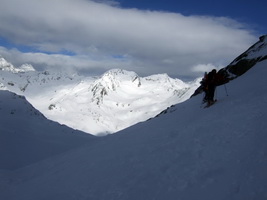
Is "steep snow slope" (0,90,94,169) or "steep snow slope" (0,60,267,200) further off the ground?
"steep snow slope" (0,90,94,169)

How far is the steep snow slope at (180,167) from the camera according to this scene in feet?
28.1

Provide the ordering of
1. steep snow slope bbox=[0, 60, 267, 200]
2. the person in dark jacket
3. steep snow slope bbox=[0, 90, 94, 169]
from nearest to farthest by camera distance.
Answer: steep snow slope bbox=[0, 60, 267, 200], the person in dark jacket, steep snow slope bbox=[0, 90, 94, 169]

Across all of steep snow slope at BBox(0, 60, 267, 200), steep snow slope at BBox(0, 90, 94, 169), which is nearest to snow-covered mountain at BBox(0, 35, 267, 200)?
steep snow slope at BBox(0, 60, 267, 200)

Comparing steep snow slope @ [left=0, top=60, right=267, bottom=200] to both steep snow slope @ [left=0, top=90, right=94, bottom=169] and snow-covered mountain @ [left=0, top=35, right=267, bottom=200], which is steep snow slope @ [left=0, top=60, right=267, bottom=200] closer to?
snow-covered mountain @ [left=0, top=35, right=267, bottom=200]

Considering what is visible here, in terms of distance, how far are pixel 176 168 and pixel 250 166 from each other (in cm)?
287

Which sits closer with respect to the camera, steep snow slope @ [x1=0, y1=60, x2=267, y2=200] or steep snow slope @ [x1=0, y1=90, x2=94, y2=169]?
steep snow slope @ [x1=0, y1=60, x2=267, y2=200]

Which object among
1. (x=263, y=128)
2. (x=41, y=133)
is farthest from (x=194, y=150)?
(x=41, y=133)

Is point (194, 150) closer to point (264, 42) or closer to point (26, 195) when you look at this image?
point (26, 195)

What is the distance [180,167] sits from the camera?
10.5 meters

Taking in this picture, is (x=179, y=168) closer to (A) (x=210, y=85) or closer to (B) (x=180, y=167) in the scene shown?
(B) (x=180, y=167)

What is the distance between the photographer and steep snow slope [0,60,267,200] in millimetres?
8570

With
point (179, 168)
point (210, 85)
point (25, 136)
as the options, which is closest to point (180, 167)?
point (179, 168)

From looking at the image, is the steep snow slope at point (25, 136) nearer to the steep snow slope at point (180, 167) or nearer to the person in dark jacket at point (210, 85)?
the steep snow slope at point (180, 167)

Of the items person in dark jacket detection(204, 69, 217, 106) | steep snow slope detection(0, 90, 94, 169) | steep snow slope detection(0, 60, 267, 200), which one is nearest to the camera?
steep snow slope detection(0, 60, 267, 200)
